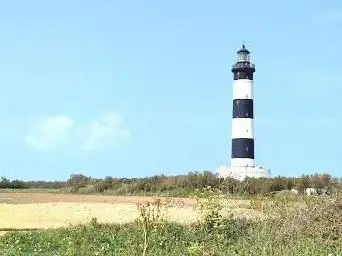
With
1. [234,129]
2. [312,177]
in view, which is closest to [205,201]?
[312,177]

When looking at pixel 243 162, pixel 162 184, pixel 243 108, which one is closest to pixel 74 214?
pixel 162 184

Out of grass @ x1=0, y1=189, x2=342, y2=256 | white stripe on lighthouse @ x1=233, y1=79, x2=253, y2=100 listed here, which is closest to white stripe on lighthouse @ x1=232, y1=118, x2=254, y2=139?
white stripe on lighthouse @ x1=233, y1=79, x2=253, y2=100

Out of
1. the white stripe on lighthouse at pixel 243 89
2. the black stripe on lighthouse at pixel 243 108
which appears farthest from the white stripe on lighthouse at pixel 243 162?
the white stripe on lighthouse at pixel 243 89

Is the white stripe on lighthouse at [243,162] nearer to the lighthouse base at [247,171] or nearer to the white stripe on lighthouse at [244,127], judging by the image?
the lighthouse base at [247,171]

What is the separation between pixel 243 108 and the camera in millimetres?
47438

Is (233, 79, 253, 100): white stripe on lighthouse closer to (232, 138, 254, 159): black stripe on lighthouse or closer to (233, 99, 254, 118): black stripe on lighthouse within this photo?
(233, 99, 254, 118): black stripe on lighthouse

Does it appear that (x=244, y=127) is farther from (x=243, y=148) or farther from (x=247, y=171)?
(x=247, y=171)

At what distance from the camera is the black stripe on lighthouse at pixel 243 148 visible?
4672 cm

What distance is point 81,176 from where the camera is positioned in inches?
1907

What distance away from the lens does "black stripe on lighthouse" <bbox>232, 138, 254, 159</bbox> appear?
4672 cm

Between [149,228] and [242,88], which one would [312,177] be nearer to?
[242,88]

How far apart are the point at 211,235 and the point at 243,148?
3393cm

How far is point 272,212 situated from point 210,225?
1145 millimetres

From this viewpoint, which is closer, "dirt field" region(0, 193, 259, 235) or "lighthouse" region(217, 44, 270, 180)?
"dirt field" region(0, 193, 259, 235)
